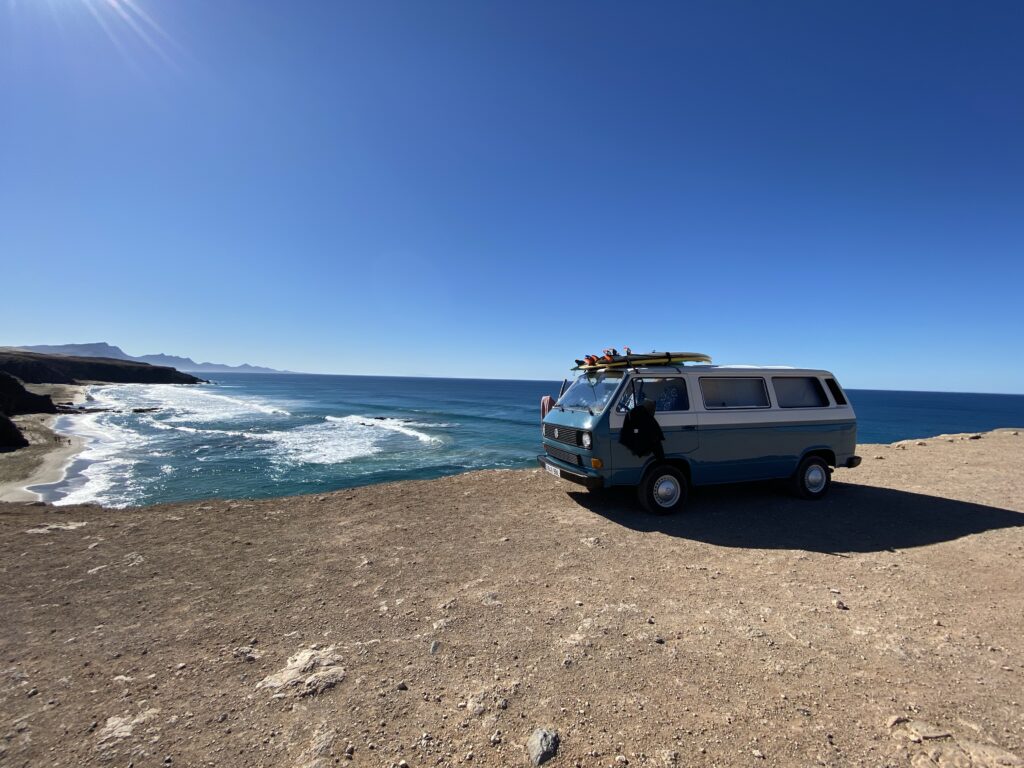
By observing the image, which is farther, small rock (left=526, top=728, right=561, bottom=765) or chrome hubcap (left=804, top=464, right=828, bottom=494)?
chrome hubcap (left=804, top=464, right=828, bottom=494)

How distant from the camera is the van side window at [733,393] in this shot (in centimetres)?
790

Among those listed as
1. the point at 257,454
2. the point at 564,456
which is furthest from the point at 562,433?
the point at 257,454

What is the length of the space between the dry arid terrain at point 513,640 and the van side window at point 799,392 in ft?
6.87

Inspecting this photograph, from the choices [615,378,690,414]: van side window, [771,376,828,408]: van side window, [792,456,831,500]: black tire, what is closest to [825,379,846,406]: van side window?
[771,376,828,408]: van side window

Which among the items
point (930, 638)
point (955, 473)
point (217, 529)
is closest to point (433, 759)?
point (930, 638)

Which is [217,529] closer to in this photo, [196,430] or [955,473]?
[955,473]

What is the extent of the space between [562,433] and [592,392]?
0.91 m

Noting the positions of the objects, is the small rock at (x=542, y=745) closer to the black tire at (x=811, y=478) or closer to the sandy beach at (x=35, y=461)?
the black tire at (x=811, y=478)

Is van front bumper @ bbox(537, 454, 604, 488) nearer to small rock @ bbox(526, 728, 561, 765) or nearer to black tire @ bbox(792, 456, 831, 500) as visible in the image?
black tire @ bbox(792, 456, 831, 500)

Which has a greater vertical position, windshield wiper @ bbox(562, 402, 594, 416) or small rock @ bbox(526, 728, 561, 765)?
windshield wiper @ bbox(562, 402, 594, 416)

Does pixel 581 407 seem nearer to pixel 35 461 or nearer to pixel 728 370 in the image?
pixel 728 370

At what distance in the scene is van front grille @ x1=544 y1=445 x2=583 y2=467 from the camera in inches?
303

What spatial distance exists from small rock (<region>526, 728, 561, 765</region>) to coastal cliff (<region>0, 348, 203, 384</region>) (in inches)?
3865

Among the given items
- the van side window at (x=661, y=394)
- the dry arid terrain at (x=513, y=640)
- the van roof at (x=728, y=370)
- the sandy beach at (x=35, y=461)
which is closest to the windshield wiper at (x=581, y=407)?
the van side window at (x=661, y=394)
